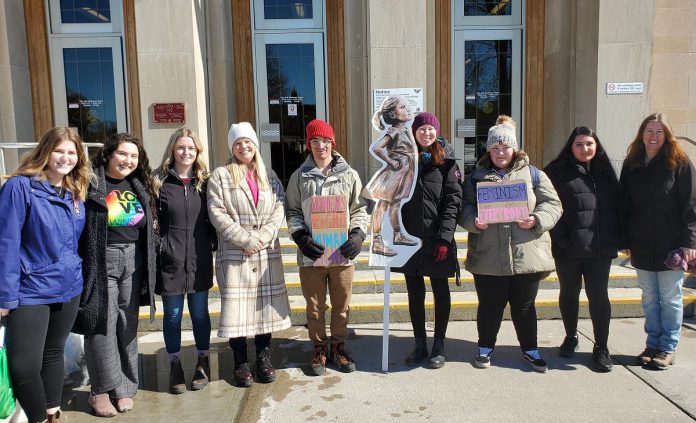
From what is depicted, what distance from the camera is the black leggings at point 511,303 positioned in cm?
376

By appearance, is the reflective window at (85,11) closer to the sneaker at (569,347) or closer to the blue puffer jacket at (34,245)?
the blue puffer jacket at (34,245)

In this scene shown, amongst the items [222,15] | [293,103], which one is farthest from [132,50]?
[293,103]

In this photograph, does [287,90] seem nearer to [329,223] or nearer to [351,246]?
[329,223]

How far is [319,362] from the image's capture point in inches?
151

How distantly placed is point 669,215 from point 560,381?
1453 mm

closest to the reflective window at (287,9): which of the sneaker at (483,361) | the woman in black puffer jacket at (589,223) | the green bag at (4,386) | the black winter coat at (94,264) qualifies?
the woman in black puffer jacket at (589,223)

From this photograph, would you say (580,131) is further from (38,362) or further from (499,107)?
(499,107)

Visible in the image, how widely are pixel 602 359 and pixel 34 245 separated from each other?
154 inches

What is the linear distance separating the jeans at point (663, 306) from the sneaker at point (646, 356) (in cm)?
4

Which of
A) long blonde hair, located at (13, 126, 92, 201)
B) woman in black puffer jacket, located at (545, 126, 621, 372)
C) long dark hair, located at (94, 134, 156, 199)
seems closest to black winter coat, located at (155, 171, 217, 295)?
long dark hair, located at (94, 134, 156, 199)

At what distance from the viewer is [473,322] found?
4.91 meters

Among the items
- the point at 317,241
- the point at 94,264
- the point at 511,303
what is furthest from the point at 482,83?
the point at 94,264

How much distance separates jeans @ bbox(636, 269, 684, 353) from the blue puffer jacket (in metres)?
4.00

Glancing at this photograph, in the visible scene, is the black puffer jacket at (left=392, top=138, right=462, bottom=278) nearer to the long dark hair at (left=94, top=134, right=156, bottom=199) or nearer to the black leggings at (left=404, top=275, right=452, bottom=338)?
the black leggings at (left=404, top=275, right=452, bottom=338)
